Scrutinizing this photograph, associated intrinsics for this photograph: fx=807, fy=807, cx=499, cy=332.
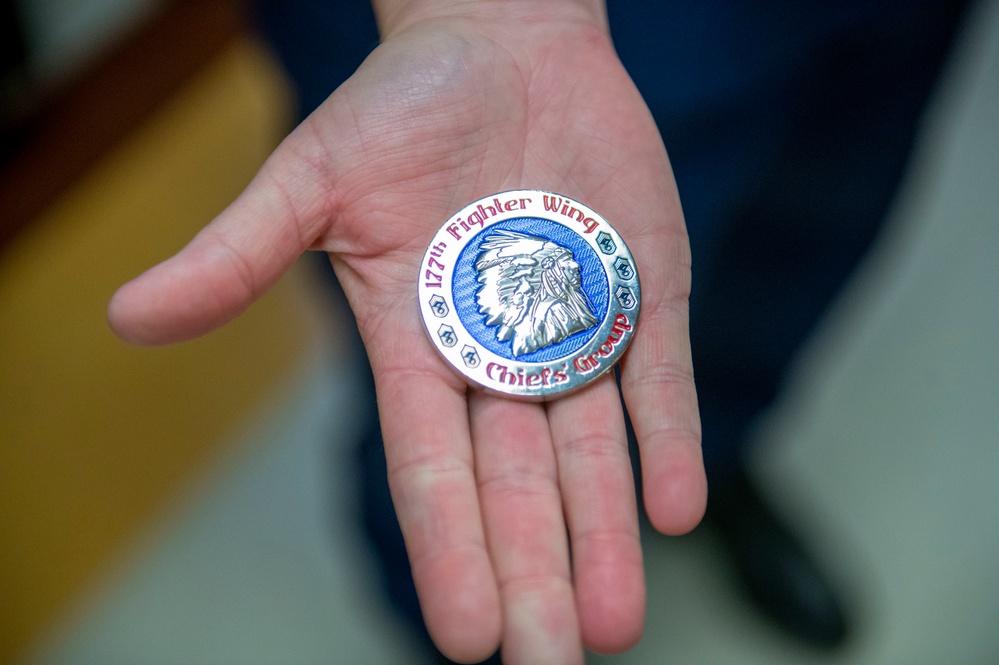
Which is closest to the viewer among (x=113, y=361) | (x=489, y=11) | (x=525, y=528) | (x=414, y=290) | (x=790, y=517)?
(x=525, y=528)

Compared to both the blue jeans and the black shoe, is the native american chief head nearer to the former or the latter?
the blue jeans

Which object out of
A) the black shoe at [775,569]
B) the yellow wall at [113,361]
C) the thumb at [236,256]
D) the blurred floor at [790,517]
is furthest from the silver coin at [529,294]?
the black shoe at [775,569]

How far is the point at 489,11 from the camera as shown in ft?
4.78

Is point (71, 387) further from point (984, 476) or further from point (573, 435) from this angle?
point (984, 476)

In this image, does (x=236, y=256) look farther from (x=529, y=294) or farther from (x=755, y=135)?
(x=755, y=135)

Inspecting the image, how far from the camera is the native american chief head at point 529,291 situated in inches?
49.4

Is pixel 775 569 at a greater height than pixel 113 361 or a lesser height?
lesser

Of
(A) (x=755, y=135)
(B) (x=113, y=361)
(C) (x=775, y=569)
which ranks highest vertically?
(A) (x=755, y=135)

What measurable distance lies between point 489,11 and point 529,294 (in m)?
0.55

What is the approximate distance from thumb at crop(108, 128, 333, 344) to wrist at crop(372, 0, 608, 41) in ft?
1.22

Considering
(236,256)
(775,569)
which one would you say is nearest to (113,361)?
(236,256)

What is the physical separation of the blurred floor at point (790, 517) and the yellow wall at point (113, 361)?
4.0 inches

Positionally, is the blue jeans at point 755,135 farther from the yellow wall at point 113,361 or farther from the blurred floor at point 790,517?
the yellow wall at point 113,361

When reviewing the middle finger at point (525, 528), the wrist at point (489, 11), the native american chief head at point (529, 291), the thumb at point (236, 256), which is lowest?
the middle finger at point (525, 528)
